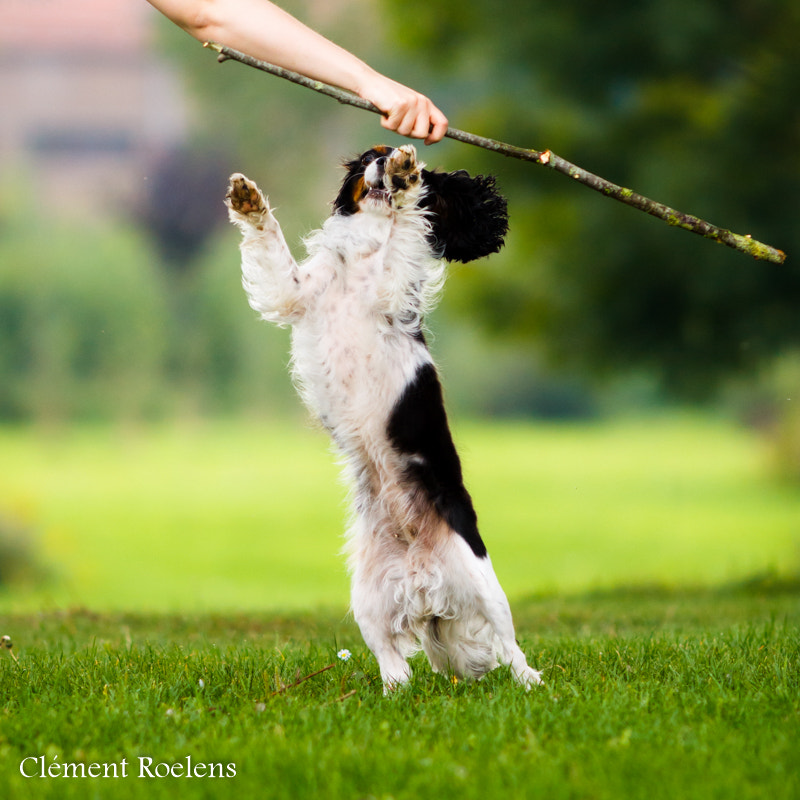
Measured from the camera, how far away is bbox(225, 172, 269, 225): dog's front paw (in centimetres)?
391

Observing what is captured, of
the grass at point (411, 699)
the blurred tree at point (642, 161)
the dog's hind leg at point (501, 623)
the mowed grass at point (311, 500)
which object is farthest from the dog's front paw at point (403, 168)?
the mowed grass at point (311, 500)

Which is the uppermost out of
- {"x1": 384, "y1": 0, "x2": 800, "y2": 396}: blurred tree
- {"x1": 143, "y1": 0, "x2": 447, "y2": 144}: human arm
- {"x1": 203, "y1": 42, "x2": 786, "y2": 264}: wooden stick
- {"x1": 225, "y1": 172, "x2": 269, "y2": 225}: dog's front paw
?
{"x1": 384, "y1": 0, "x2": 800, "y2": 396}: blurred tree

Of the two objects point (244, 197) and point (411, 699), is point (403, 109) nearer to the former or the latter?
point (244, 197)

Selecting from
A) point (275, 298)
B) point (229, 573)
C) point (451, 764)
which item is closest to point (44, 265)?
point (229, 573)

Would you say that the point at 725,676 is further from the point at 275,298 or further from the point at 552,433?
the point at 552,433

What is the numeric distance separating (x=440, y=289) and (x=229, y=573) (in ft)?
54.0

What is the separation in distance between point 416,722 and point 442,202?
2.11 metres

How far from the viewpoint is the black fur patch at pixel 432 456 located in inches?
154

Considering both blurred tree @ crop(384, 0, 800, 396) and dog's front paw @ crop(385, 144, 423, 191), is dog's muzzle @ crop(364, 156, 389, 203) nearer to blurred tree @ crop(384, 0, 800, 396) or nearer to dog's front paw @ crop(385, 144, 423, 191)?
dog's front paw @ crop(385, 144, 423, 191)

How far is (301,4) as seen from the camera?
51.0 ft

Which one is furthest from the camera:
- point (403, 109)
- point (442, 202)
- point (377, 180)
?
point (442, 202)

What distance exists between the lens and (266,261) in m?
4.04

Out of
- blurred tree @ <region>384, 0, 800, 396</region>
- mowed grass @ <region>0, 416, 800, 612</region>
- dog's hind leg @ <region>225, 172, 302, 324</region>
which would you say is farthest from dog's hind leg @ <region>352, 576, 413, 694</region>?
mowed grass @ <region>0, 416, 800, 612</region>

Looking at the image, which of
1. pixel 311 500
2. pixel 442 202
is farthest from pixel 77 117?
pixel 442 202
